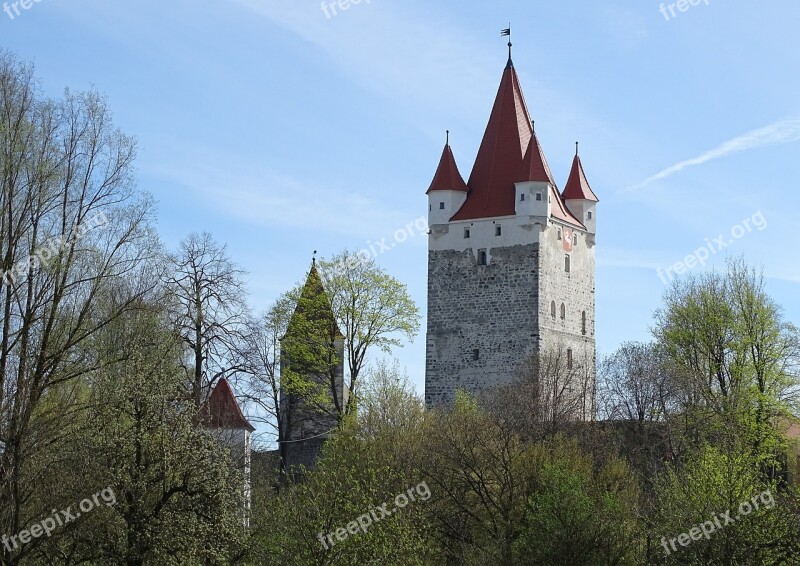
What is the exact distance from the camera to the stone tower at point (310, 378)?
170ft

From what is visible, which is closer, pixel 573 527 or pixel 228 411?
pixel 573 527

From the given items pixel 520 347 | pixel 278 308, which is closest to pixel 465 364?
pixel 520 347

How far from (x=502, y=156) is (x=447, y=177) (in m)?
2.42

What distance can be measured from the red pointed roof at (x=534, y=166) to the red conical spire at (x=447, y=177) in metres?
2.80

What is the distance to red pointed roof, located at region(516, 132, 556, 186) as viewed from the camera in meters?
60.0

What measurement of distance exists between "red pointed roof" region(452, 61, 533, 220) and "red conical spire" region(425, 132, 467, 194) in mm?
575

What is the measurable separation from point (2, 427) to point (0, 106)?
5791 mm

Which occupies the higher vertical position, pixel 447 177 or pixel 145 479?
pixel 447 177

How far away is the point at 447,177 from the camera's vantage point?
6228 cm
